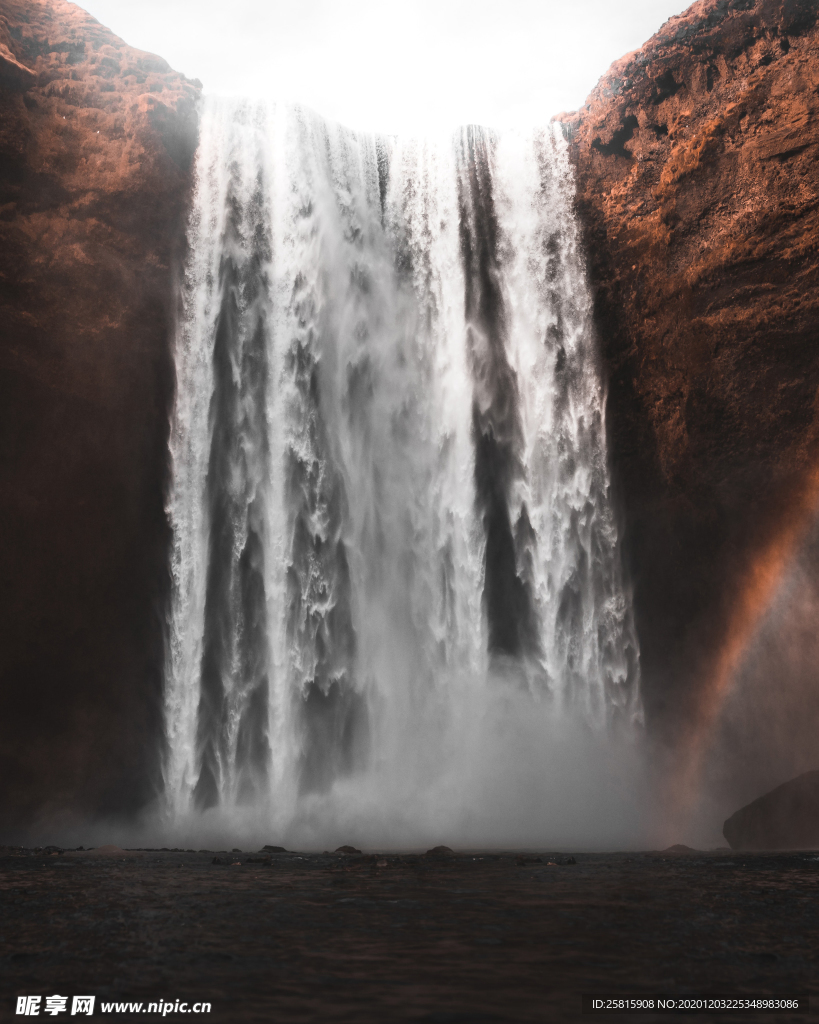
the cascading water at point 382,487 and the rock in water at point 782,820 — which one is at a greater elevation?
the cascading water at point 382,487

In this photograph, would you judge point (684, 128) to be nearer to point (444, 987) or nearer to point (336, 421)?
point (336, 421)

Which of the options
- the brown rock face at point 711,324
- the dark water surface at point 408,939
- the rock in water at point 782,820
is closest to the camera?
the dark water surface at point 408,939

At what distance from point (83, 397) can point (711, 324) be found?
1537 cm

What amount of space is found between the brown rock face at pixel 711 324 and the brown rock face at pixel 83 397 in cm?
1181

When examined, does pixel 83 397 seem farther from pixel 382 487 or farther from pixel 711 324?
pixel 711 324

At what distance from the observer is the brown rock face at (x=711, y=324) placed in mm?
16641

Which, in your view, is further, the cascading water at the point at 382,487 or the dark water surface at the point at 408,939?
the cascading water at the point at 382,487

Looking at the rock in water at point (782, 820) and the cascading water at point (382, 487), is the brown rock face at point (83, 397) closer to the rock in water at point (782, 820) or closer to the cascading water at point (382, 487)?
the cascading water at point (382, 487)

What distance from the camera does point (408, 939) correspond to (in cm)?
521

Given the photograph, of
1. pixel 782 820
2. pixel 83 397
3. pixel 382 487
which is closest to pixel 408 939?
pixel 782 820

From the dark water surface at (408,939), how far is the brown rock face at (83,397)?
8.04m

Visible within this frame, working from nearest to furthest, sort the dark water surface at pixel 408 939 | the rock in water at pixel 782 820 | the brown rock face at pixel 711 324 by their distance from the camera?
the dark water surface at pixel 408 939 → the rock in water at pixel 782 820 → the brown rock face at pixel 711 324

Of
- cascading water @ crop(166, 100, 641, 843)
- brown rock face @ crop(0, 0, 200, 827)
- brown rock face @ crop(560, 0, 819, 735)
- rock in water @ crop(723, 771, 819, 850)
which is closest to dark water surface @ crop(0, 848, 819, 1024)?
rock in water @ crop(723, 771, 819, 850)

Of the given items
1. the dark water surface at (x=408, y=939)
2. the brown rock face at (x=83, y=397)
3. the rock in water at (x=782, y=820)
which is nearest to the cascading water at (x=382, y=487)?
the brown rock face at (x=83, y=397)
